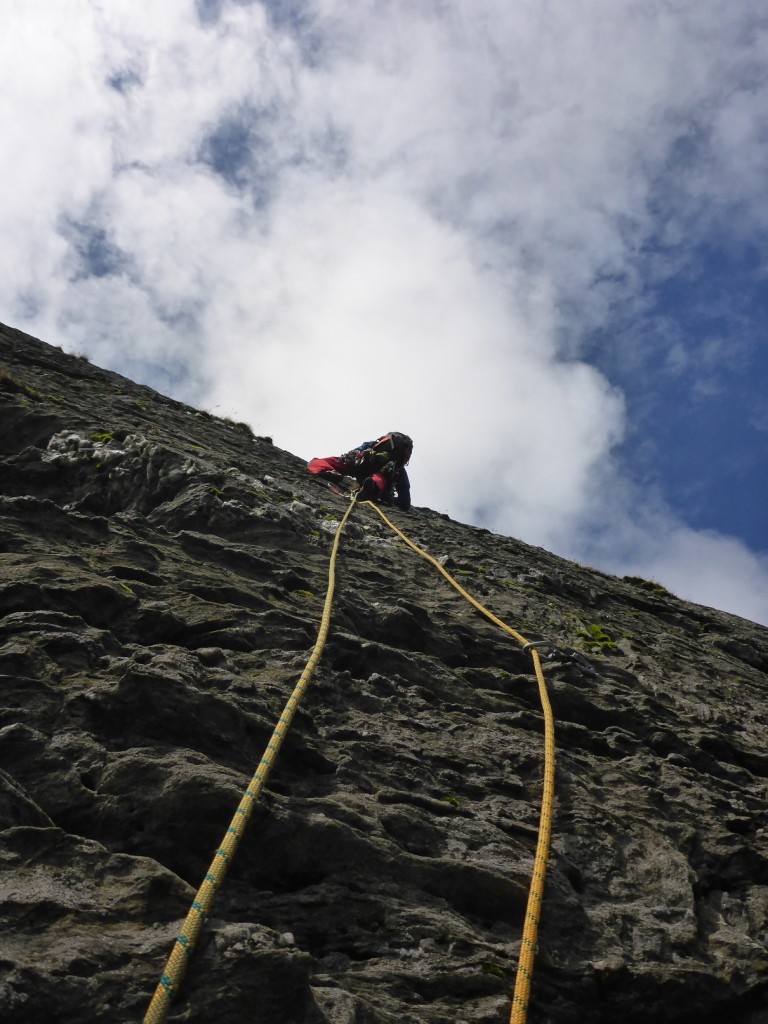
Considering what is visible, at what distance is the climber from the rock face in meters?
6.76

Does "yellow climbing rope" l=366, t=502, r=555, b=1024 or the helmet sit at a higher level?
the helmet

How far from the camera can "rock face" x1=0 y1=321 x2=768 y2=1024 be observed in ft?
12.2

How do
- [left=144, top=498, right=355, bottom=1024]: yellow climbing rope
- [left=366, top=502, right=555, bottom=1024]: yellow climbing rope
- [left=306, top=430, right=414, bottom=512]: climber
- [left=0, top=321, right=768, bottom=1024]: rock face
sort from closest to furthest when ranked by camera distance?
1. [left=144, top=498, right=355, bottom=1024]: yellow climbing rope
2. [left=0, top=321, right=768, bottom=1024]: rock face
3. [left=366, top=502, right=555, bottom=1024]: yellow climbing rope
4. [left=306, top=430, right=414, bottom=512]: climber

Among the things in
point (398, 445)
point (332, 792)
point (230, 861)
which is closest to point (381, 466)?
point (398, 445)

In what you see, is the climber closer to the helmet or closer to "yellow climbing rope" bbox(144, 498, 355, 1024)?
the helmet

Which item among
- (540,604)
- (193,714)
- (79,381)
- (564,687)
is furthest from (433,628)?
(79,381)

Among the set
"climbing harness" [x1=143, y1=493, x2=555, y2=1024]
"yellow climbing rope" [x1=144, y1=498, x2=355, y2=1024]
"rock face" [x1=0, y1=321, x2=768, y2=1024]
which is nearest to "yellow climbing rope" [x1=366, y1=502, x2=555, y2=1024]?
"climbing harness" [x1=143, y1=493, x2=555, y2=1024]

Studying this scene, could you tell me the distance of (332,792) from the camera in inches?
201

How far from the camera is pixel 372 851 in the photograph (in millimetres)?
4566

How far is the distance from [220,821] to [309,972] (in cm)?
105

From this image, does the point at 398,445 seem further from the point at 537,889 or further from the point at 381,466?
the point at 537,889

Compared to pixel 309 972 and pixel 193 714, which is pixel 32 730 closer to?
pixel 193 714

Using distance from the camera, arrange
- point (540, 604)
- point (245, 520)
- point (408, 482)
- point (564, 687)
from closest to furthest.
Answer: point (564, 687)
point (245, 520)
point (540, 604)
point (408, 482)

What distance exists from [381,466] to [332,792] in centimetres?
1235
